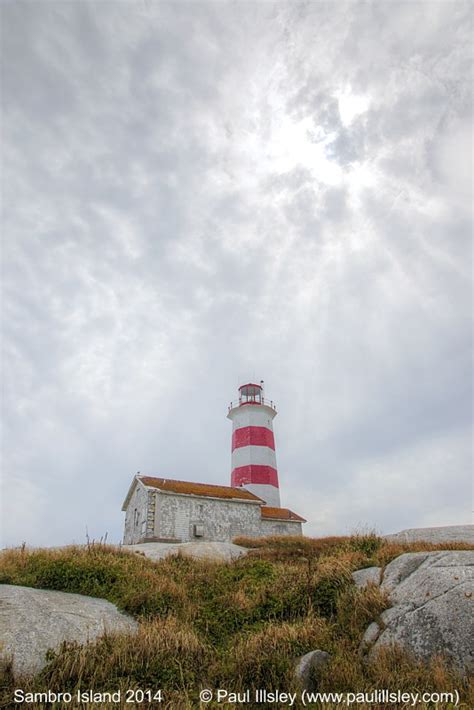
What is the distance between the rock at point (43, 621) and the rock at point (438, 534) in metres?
10.2

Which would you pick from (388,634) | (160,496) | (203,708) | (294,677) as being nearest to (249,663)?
(294,677)

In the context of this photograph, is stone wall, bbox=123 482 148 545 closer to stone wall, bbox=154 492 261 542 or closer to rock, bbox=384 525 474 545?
stone wall, bbox=154 492 261 542

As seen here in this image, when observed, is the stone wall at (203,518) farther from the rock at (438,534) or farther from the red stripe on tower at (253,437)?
the rock at (438,534)

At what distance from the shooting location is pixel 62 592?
855 cm

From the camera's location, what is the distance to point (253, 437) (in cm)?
3241

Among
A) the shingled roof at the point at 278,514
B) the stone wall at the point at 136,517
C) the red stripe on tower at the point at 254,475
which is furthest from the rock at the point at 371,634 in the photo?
the red stripe on tower at the point at 254,475

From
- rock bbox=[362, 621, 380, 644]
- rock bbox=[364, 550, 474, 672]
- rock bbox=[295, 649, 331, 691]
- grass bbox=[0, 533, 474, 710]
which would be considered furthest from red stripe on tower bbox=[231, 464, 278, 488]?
rock bbox=[295, 649, 331, 691]

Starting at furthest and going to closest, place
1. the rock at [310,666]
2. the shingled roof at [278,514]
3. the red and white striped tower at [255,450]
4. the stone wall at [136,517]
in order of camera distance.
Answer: the red and white striped tower at [255,450] < the shingled roof at [278,514] < the stone wall at [136,517] < the rock at [310,666]

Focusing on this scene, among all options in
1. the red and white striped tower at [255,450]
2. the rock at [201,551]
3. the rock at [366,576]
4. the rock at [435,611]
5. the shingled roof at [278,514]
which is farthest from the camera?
the red and white striped tower at [255,450]

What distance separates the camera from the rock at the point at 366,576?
8767mm

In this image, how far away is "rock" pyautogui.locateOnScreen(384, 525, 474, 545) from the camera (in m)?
14.9

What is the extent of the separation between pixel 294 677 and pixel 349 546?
7.25 metres

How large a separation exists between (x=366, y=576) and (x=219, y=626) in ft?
10.9

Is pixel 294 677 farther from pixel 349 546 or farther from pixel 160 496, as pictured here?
pixel 160 496
